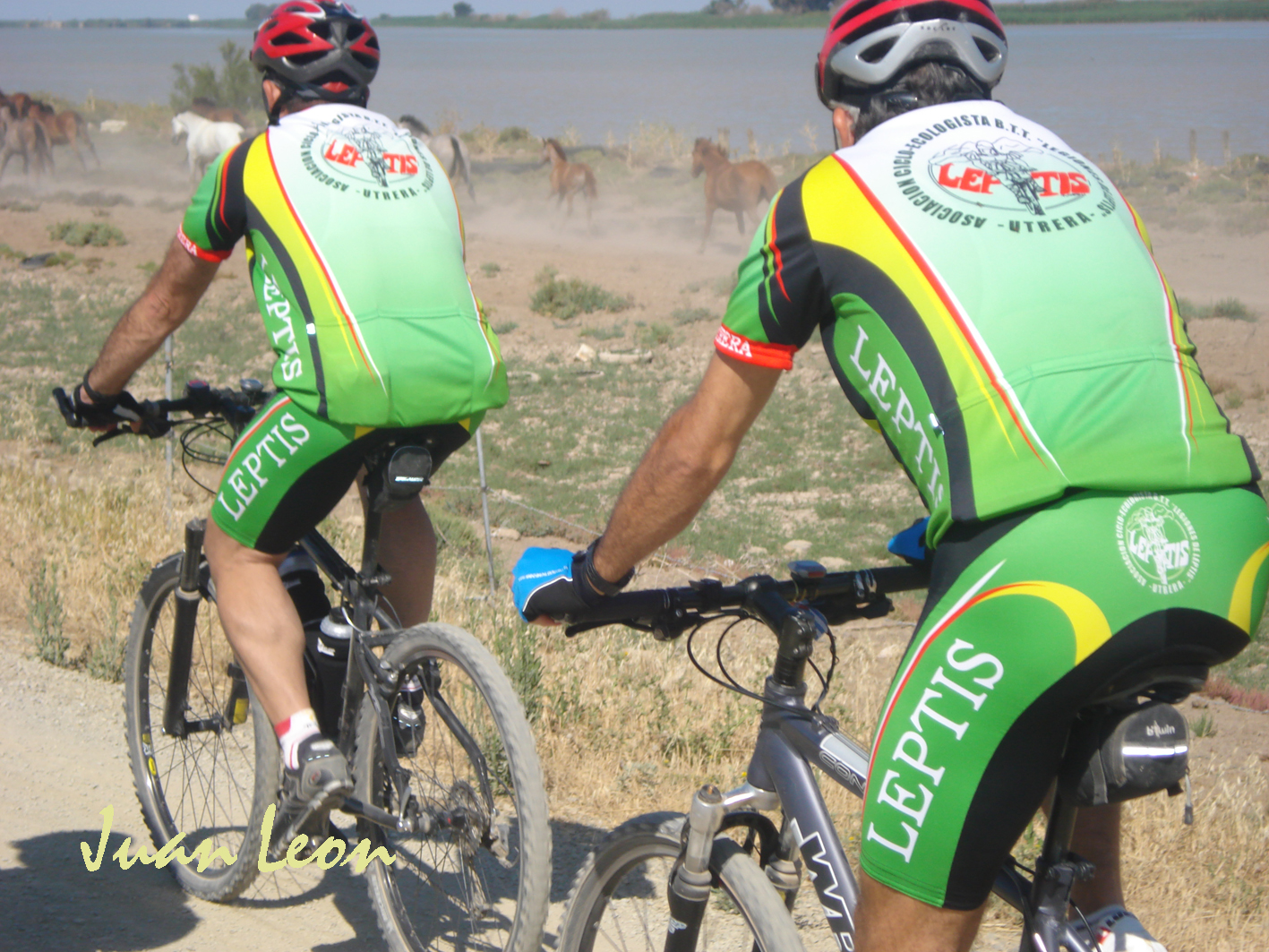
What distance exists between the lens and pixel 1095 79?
5562 centimetres

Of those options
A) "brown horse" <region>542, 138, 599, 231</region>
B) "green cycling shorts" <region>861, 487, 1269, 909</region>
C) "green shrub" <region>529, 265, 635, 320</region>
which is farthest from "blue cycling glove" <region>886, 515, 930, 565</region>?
"brown horse" <region>542, 138, 599, 231</region>

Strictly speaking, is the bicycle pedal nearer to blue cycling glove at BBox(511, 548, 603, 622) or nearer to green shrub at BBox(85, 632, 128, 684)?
blue cycling glove at BBox(511, 548, 603, 622)

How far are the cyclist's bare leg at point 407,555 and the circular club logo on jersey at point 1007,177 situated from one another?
195 centimetres

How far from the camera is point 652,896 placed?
2.95 meters

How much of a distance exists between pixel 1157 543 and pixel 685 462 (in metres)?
0.75

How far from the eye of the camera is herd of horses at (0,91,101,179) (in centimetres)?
3534

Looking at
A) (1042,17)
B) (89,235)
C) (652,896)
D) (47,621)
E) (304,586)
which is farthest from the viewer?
(1042,17)

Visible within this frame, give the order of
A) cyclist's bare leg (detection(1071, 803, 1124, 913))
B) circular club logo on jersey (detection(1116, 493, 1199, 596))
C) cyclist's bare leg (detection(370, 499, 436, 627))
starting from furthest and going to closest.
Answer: cyclist's bare leg (detection(370, 499, 436, 627)), cyclist's bare leg (detection(1071, 803, 1124, 913)), circular club logo on jersey (detection(1116, 493, 1199, 596))

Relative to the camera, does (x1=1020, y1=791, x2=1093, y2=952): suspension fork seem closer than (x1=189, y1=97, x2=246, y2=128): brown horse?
Yes

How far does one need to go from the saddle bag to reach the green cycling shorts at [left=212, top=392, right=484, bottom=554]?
1766 mm

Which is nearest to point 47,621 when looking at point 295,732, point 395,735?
point 295,732

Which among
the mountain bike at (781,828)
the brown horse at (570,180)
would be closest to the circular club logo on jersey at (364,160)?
the mountain bike at (781,828)

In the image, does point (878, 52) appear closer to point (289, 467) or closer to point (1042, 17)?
point (289, 467)

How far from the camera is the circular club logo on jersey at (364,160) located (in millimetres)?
3074
